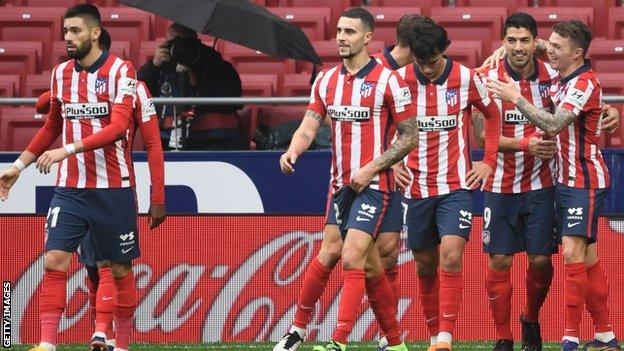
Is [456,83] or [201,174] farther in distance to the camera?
[201,174]

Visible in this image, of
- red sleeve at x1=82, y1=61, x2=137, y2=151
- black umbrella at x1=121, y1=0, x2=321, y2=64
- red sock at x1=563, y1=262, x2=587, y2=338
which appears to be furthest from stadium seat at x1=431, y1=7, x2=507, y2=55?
red sleeve at x1=82, y1=61, x2=137, y2=151

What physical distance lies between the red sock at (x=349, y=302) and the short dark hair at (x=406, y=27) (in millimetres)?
1464

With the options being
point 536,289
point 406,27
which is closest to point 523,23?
point 406,27

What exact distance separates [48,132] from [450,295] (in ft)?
8.36

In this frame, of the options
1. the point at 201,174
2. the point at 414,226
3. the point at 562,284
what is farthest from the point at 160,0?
the point at 562,284

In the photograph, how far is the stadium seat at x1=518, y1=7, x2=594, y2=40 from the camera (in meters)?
13.0

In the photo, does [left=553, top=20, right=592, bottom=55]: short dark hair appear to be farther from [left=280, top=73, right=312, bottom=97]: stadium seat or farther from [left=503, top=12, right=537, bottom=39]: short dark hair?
[left=280, top=73, right=312, bottom=97]: stadium seat

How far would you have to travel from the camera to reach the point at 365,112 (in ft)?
27.7

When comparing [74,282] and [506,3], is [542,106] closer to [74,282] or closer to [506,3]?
[74,282]

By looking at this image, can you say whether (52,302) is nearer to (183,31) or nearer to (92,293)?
(92,293)

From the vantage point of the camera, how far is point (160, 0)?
10625 mm

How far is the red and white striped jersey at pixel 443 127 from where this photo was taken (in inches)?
346

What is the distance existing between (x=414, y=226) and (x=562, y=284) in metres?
2.17

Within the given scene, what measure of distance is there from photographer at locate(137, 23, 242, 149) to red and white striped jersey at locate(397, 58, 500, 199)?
2319 mm
